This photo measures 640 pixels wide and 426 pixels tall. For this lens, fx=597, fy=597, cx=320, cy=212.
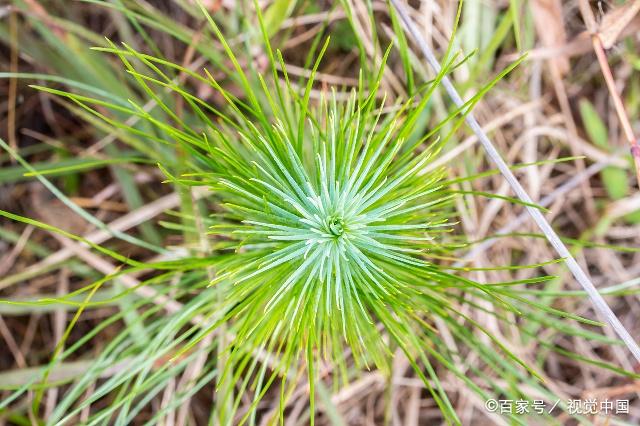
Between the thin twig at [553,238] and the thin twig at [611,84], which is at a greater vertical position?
the thin twig at [611,84]

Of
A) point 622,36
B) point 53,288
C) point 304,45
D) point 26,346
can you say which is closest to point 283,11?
point 304,45

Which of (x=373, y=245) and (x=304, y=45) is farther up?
(x=304, y=45)

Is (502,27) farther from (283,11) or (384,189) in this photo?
(384,189)

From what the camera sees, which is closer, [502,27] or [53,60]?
[502,27]

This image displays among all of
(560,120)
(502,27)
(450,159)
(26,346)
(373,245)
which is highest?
(502,27)

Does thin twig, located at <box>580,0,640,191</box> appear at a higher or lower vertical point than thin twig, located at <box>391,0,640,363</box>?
higher

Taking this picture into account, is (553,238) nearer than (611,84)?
Yes

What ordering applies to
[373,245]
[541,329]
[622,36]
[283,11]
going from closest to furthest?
1. [373,245]
2. [283,11]
3. [622,36]
4. [541,329]

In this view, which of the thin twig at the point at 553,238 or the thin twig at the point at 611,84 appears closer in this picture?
the thin twig at the point at 553,238

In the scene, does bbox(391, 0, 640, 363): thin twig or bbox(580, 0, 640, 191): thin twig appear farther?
bbox(580, 0, 640, 191): thin twig

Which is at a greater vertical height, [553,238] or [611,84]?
[611,84]

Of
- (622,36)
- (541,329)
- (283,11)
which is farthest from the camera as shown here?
(541,329)
